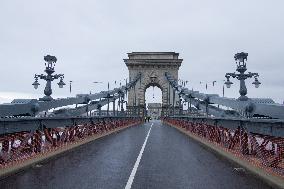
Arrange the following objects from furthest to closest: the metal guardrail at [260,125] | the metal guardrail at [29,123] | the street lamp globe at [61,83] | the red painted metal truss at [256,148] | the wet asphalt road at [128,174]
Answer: the street lamp globe at [61,83], the metal guardrail at [29,123], the red painted metal truss at [256,148], the wet asphalt road at [128,174], the metal guardrail at [260,125]

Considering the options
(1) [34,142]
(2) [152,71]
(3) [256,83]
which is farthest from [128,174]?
(2) [152,71]

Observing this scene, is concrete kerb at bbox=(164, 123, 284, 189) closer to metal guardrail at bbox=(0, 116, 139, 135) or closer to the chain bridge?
the chain bridge

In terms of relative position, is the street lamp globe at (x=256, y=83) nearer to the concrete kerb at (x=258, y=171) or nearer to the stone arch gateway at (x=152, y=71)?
the concrete kerb at (x=258, y=171)

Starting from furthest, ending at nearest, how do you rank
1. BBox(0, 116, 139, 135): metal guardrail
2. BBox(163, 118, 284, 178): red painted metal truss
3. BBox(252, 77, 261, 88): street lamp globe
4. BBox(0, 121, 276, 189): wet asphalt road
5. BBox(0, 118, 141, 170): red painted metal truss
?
1. BBox(252, 77, 261, 88): street lamp globe
2. BBox(0, 118, 141, 170): red painted metal truss
3. BBox(0, 116, 139, 135): metal guardrail
4. BBox(163, 118, 284, 178): red painted metal truss
5. BBox(0, 121, 276, 189): wet asphalt road

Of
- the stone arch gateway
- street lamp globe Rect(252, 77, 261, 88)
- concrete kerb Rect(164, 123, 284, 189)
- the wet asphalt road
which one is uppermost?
the stone arch gateway

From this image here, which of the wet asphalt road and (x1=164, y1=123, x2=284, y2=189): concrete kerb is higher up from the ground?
(x1=164, y1=123, x2=284, y2=189): concrete kerb

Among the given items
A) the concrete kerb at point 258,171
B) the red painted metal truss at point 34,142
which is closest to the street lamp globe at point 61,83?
the red painted metal truss at point 34,142

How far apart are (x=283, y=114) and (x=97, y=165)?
7.26 meters

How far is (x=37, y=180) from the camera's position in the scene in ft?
37.8

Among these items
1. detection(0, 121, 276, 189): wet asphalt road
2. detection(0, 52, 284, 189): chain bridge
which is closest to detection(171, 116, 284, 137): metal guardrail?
detection(0, 52, 284, 189): chain bridge

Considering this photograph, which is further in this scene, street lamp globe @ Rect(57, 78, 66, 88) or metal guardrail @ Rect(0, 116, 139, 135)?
street lamp globe @ Rect(57, 78, 66, 88)

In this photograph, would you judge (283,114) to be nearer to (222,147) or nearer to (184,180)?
(184,180)

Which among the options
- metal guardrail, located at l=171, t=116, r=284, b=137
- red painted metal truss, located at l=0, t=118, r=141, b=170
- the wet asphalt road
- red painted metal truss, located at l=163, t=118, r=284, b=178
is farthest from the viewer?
red painted metal truss, located at l=0, t=118, r=141, b=170

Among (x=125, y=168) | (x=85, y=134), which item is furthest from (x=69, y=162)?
(x=85, y=134)
